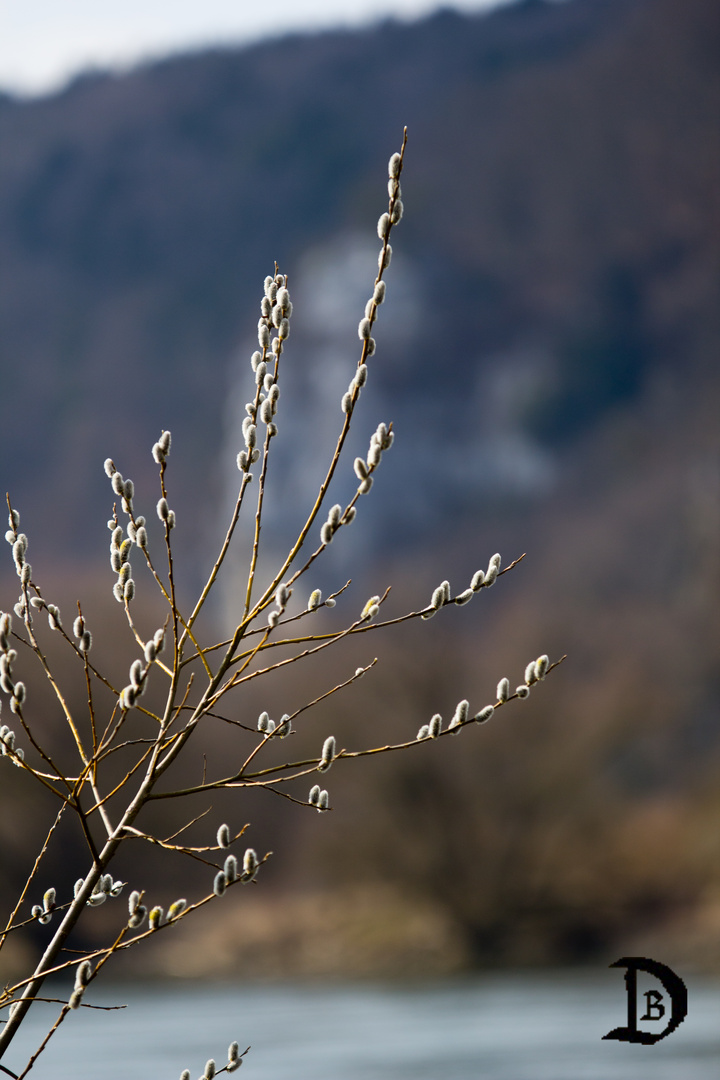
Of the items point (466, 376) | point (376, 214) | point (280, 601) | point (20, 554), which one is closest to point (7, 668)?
point (20, 554)

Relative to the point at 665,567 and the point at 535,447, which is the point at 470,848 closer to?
the point at 665,567

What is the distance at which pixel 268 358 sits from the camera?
3.21 ft

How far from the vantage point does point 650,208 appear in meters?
27.5

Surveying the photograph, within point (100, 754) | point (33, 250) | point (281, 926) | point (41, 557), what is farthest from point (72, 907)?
point (33, 250)

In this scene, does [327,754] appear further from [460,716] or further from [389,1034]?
[389,1034]

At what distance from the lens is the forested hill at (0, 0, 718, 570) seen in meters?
25.2

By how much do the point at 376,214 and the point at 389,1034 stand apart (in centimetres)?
2224

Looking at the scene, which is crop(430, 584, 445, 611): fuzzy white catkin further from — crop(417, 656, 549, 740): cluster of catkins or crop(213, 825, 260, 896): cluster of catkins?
crop(213, 825, 260, 896): cluster of catkins

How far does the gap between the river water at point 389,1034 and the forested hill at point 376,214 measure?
1552 centimetres

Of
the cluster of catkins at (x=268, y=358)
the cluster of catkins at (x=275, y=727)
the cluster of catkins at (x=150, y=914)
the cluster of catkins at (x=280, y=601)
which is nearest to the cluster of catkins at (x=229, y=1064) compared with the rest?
the cluster of catkins at (x=150, y=914)

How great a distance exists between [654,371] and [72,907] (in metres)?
24.9

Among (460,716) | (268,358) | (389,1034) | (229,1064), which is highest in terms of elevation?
(389,1034)

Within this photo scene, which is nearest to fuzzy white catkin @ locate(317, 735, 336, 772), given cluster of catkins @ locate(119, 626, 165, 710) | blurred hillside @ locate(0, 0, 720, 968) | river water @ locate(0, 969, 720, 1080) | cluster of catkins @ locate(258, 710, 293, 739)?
cluster of catkins @ locate(258, 710, 293, 739)

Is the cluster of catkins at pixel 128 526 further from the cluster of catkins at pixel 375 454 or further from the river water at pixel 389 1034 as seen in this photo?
the river water at pixel 389 1034
